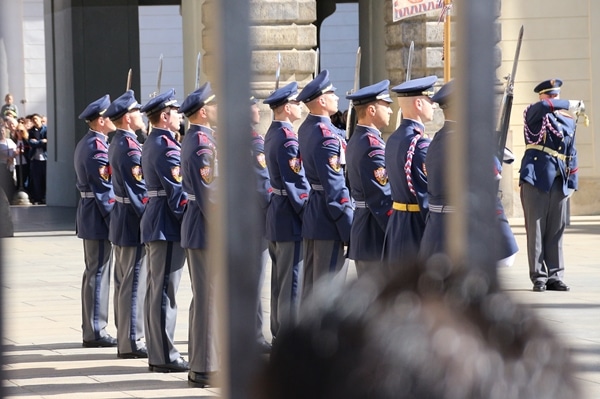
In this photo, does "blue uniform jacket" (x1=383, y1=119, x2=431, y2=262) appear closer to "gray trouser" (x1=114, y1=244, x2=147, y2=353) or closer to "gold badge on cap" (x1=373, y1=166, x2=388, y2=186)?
"gold badge on cap" (x1=373, y1=166, x2=388, y2=186)

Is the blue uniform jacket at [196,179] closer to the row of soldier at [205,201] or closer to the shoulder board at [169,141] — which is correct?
the row of soldier at [205,201]

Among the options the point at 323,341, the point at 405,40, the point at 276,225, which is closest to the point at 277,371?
the point at 323,341

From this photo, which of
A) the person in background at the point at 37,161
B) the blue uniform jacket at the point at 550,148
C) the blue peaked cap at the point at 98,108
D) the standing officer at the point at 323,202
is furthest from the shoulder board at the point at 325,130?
the person in background at the point at 37,161

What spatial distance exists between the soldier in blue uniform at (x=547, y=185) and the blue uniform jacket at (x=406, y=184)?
296 centimetres

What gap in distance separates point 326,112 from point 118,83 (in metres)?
10.5

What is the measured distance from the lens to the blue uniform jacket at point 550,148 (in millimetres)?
9297

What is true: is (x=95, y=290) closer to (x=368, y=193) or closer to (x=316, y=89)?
(x=316, y=89)

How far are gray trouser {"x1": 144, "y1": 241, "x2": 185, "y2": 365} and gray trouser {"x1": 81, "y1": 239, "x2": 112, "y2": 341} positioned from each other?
0.85 meters

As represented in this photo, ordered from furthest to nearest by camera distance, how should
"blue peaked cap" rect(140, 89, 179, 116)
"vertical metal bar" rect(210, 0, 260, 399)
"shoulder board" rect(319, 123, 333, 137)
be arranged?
"shoulder board" rect(319, 123, 333, 137) → "blue peaked cap" rect(140, 89, 179, 116) → "vertical metal bar" rect(210, 0, 260, 399)

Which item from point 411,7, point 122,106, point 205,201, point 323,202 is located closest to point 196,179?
point 205,201

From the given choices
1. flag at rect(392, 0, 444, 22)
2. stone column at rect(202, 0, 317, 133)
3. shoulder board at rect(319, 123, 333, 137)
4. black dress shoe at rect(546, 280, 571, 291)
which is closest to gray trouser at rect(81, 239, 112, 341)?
shoulder board at rect(319, 123, 333, 137)

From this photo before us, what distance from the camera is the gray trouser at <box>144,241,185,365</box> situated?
6668 mm

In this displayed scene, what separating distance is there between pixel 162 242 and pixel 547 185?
3523mm

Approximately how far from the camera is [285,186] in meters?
7.65
